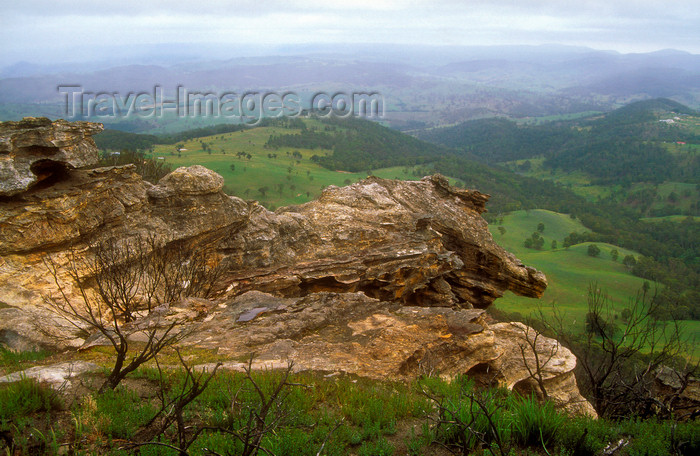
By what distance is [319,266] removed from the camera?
1517cm

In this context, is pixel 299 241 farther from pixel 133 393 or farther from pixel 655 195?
pixel 655 195

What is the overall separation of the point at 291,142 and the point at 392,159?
4251 cm

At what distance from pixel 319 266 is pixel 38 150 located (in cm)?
935

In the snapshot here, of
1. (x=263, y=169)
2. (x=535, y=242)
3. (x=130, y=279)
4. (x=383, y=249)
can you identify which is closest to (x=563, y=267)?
(x=535, y=242)

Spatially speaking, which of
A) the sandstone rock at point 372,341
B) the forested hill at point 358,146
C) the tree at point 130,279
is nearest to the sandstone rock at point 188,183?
the tree at point 130,279

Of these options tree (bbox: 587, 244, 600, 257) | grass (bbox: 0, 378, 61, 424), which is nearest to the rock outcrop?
grass (bbox: 0, 378, 61, 424)

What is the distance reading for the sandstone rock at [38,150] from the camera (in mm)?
11375

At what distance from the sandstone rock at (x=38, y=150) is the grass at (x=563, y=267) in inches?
2461

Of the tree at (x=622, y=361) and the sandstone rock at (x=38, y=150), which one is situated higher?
the sandstone rock at (x=38, y=150)

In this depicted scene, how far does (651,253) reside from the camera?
115062mm

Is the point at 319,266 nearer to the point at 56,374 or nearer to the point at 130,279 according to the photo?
the point at 130,279

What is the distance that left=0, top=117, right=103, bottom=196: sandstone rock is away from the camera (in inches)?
448

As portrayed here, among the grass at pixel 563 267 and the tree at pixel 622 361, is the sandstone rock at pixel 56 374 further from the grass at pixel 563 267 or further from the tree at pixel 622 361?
the grass at pixel 563 267

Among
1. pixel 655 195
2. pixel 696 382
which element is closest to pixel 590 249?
pixel 655 195
